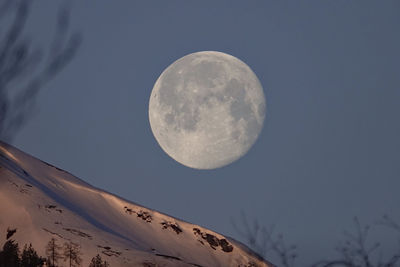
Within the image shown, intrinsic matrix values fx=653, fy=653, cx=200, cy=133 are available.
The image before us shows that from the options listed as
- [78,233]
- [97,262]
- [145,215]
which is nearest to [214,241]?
[145,215]

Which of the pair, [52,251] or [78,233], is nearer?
[52,251]

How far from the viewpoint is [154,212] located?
655ft

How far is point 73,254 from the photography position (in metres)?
116

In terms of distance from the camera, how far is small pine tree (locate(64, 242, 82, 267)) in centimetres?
11538

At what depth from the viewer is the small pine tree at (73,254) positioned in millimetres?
115375

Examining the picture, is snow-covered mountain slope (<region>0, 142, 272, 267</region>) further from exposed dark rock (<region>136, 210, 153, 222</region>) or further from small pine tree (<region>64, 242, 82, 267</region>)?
small pine tree (<region>64, 242, 82, 267</region>)

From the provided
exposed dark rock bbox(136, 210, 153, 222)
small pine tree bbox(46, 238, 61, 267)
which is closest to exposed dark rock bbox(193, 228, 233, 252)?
exposed dark rock bbox(136, 210, 153, 222)

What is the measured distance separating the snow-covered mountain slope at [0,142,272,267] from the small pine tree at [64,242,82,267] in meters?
1.55

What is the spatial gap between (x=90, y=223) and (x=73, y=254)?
33.7m

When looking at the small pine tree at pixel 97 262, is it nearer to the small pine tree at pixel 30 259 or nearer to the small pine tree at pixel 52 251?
the small pine tree at pixel 52 251

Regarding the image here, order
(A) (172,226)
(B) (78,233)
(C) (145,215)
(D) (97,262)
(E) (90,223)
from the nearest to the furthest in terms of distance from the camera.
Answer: (D) (97,262) < (B) (78,233) < (E) (90,223) < (C) (145,215) < (A) (172,226)

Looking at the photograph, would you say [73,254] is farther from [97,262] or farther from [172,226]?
[172,226]

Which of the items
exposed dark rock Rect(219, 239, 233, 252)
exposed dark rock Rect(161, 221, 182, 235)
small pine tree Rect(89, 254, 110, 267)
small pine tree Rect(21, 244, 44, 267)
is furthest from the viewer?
exposed dark rock Rect(219, 239, 233, 252)

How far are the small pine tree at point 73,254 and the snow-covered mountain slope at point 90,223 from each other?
1.55 m
